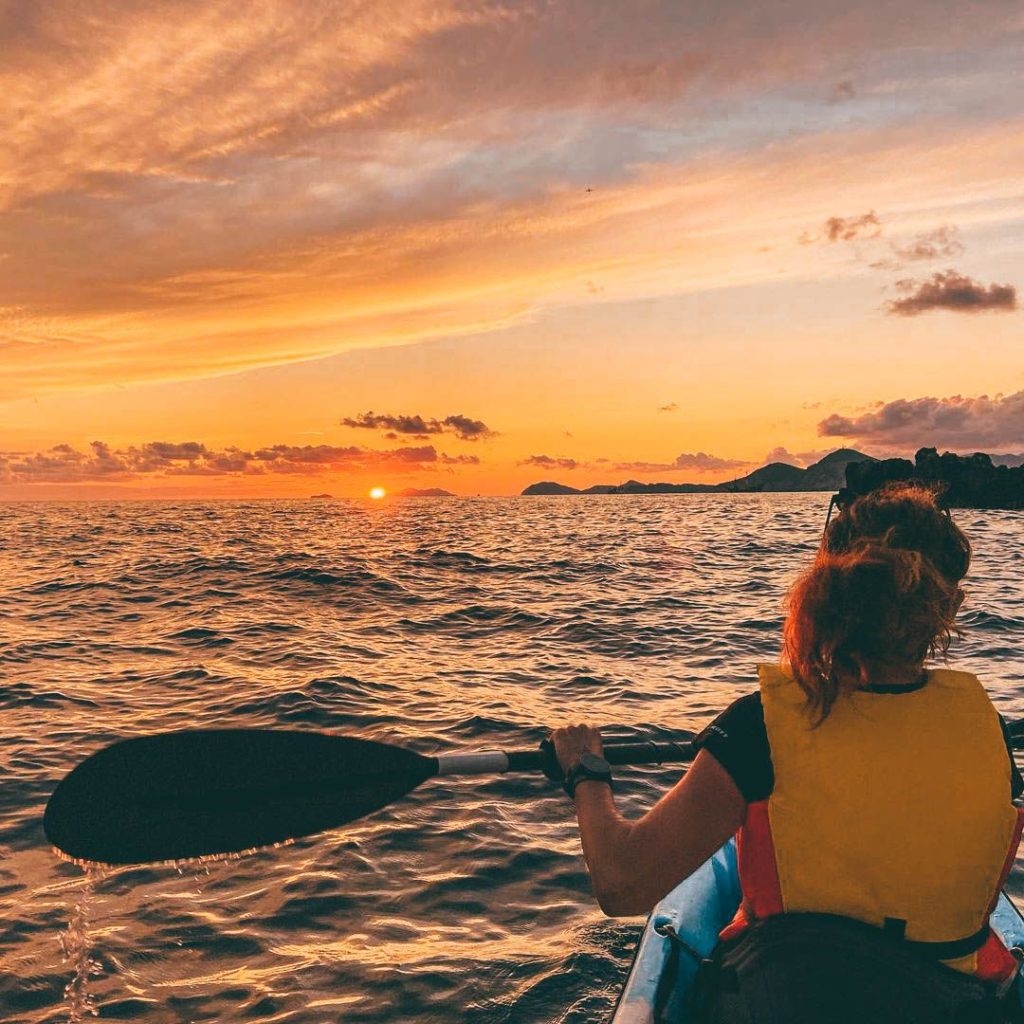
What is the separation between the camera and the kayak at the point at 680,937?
3.44 m

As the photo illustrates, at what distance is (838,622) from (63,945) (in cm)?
524

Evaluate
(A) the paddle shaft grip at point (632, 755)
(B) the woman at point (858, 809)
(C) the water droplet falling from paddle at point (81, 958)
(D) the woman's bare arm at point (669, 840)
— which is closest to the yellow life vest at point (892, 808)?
(B) the woman at point (858, 809)

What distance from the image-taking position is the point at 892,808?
2326 millimetres

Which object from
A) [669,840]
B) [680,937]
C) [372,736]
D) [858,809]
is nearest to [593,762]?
[669,840]

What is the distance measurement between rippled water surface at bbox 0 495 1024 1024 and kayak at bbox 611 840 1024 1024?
1091mm

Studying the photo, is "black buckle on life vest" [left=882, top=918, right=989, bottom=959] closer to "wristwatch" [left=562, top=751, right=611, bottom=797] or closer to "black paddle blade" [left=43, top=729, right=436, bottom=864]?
"wristwatch" [left=562, top=751, right=611, bottom=797]

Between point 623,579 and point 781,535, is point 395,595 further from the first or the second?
point 781,535

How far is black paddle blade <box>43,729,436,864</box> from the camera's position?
3902 mm

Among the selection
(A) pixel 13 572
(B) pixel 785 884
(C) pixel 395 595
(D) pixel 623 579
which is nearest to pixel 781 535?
(D) pixel 623 579

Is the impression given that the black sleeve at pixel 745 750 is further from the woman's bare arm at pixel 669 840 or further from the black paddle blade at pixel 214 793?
the black paddle blade at pixel 214 793

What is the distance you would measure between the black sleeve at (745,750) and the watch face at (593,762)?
51cm

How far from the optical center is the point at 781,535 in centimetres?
4547

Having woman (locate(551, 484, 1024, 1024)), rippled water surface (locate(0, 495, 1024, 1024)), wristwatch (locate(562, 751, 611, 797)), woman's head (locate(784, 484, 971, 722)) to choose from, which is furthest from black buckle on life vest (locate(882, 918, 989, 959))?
rippled water surface (locate(0, 495, 1024, 1024))

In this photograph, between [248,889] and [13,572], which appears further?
[13,572]
